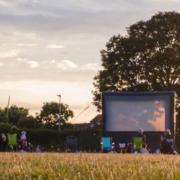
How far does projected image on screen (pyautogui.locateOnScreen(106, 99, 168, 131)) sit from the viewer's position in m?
42.1

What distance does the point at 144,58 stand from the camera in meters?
60.3

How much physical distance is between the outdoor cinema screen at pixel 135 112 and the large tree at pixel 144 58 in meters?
15.0

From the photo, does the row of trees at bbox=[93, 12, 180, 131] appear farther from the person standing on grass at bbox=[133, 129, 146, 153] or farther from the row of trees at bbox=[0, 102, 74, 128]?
the row of trees at bbox=[0, 102, 74, 128]

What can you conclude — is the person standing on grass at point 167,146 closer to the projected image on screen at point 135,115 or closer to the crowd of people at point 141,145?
the crowd of people at point 141,145

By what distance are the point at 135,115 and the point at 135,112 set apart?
0.17 meters

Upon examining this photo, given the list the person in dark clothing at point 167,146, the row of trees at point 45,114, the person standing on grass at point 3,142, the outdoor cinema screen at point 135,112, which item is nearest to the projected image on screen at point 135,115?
the outdoor cinema screen at point 135,112

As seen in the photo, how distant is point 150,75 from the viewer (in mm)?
59031

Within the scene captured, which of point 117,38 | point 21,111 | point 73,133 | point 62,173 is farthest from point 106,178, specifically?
point 21,111

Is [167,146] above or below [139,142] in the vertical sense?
below

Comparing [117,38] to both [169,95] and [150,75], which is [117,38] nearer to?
[150,75]

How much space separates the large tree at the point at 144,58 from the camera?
5909 cm

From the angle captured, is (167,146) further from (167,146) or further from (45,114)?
(45,114)

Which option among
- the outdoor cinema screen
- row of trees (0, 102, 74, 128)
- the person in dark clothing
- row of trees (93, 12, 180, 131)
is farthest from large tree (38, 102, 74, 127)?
the person in dark clothing

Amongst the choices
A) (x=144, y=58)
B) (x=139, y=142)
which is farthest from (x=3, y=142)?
(x=144, y=58)
